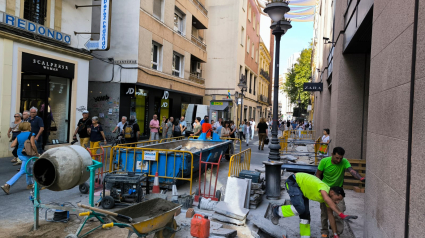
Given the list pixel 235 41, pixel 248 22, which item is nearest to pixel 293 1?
pixel 248 22

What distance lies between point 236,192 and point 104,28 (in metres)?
11.2

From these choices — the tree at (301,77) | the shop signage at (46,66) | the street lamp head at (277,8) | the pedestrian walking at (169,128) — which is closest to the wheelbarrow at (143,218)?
the street lamp head at (277,8)

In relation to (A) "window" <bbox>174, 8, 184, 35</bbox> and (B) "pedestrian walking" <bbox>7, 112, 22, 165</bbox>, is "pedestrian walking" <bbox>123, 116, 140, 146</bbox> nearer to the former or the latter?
(B) "pedestrian walking" <bbox>7, 112, 22, 165</bbox>

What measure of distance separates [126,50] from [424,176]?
16196 millimetres

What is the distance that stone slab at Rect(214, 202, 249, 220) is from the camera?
219 inches

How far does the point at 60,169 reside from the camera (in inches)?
175

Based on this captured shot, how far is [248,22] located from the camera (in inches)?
1367

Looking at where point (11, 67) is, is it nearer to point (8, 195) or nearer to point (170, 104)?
point (8, 195)

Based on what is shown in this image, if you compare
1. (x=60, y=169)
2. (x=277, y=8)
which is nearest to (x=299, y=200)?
(x=60, y=169)

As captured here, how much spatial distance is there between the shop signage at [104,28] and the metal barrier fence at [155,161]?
8009mm

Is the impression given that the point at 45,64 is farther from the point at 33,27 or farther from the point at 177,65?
the point at 177,65

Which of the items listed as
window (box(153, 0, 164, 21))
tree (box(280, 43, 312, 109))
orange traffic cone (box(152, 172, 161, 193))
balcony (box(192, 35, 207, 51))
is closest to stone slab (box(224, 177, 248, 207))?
orange traffic cone (box(152, 172, 161, 193))

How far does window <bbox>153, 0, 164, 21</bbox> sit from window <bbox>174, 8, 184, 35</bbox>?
218cm

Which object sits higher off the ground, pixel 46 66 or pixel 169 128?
pixel 46 66
